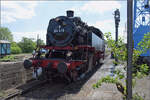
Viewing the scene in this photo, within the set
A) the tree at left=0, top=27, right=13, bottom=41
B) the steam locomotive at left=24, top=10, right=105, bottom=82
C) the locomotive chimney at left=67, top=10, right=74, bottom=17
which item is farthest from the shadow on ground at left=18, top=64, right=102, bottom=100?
the tree at left=0, top=27, right=13, bottom=41

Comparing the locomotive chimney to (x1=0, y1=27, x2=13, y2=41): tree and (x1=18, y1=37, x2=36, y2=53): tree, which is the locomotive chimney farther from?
(x1=0, y1=27, x2=13, y2=41): tree

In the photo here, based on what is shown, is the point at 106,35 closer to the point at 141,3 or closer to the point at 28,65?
the point at 28,65

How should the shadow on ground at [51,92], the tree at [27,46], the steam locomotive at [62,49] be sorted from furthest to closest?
the tree at [27,46] → the steam locomotive at [62,49] → the shadow on ground at [51,92]

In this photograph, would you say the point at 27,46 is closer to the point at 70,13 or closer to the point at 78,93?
the point at 70,13

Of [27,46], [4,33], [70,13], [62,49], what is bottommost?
[62,49]

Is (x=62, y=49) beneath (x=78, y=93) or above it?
above

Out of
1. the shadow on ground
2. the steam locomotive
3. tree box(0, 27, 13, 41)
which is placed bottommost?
the shadow on ground

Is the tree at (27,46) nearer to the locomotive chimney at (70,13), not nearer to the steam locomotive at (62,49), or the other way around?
the locomotive chimney at (70,13)

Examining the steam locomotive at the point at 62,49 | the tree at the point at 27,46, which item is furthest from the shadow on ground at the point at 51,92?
the tree at the point at 27,46

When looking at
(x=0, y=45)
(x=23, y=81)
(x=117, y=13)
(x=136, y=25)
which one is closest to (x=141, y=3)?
(x=136, y=25)

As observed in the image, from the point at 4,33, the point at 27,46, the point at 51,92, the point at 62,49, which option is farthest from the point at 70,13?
the point at 4,33

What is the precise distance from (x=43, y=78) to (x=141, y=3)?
12691 millimetres

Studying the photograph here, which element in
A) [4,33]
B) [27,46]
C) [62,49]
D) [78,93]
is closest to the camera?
[78,93]

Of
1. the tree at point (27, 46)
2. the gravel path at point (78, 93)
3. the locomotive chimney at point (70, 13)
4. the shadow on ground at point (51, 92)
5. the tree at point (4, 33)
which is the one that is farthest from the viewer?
the tree at point (4, 33)
